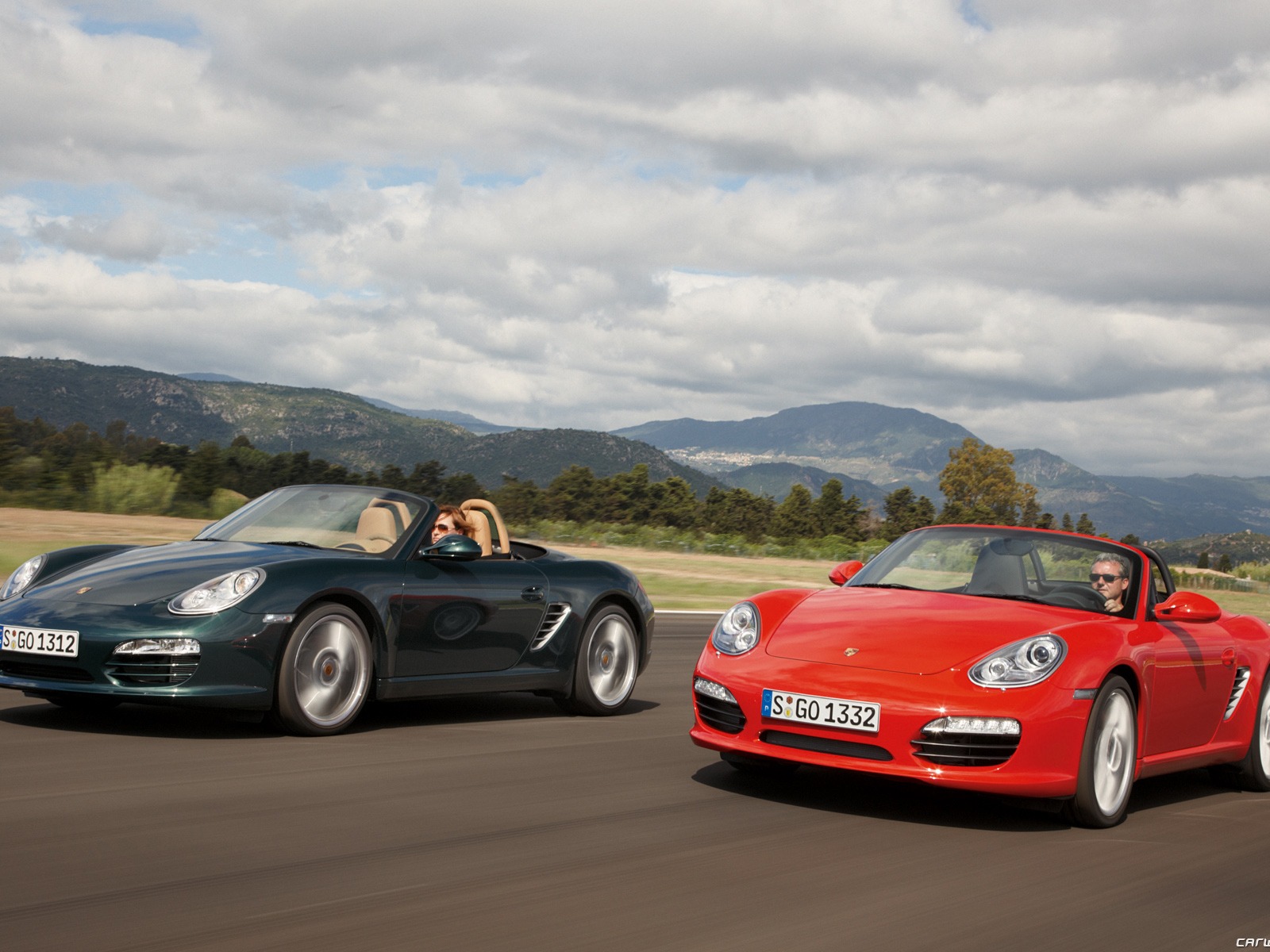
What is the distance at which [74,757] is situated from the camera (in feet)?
19.4

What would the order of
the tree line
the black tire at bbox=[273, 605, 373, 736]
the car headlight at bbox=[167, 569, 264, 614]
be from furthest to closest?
the tree line
the black tire at bbox=[273, 605, 373, 736]
the car headlight at bbox=[167, 569, 264, 614]

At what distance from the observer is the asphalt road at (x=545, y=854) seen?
12.1 ft

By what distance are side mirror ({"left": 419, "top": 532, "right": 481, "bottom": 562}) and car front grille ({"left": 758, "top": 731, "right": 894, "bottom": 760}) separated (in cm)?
229

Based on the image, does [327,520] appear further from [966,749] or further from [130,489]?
[130,489]

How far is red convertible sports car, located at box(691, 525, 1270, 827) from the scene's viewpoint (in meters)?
5.31

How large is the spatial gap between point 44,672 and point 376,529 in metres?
1.88

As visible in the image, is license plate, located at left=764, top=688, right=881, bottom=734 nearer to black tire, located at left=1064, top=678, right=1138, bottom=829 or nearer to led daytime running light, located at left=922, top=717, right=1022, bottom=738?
led daytime running light, located at left=922, top=717, right=1022, bottom=738

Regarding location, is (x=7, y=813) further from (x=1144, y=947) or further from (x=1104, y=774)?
(x=1104, y=774)

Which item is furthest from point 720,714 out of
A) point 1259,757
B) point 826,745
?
point 1259,757

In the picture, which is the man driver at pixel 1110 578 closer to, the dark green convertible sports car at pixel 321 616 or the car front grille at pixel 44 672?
the dark green convertible sports car at pixel 321 616

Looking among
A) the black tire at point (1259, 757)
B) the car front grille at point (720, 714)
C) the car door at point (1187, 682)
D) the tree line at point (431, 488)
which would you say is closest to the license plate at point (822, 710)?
the car front grille at point (720, 714)

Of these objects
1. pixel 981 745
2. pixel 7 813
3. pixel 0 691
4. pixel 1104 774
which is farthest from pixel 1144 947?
pixel 0 691

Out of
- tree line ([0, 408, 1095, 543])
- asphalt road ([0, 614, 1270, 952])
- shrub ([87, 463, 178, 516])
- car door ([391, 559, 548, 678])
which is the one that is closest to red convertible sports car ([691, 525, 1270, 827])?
asphalt road ([0, 614, 1270, 952])

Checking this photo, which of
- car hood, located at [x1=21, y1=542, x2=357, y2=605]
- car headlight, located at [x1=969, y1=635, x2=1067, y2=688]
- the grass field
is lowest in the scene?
the grass field
